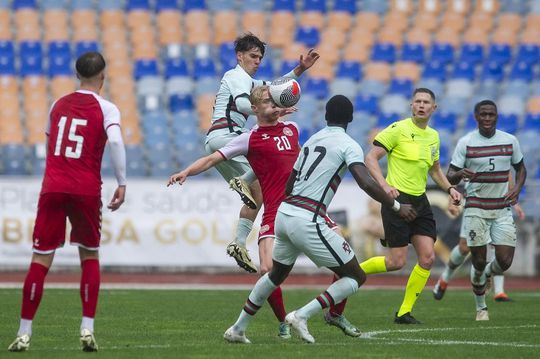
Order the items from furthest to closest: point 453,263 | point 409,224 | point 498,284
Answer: point 498,284, point 453,263, point 409,224

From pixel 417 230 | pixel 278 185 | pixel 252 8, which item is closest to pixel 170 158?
pixel 252 8

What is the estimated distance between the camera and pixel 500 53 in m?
26.5

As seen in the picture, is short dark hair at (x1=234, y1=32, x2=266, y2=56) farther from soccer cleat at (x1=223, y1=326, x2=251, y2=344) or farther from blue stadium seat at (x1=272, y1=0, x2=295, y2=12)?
blue stadium seat at (x1=272, y1=0, x2=295, y2=12)

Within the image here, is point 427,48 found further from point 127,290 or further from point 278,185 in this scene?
point 278,185

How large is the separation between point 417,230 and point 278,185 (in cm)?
275

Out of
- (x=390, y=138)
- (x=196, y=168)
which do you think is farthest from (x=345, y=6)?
(x=196, y=168)

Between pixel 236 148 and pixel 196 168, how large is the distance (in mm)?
613

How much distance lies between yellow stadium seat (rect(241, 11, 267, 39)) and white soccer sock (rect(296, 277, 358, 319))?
18.2 meters

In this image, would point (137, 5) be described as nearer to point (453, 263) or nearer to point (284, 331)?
point (453, 263)

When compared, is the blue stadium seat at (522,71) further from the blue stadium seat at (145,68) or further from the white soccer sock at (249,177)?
the white soccer sock at (249,177)

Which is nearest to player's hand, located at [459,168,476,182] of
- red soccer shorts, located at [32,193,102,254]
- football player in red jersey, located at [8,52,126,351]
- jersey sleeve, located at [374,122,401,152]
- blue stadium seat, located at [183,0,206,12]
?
jersey sleeve, located at [374,122,401,152]

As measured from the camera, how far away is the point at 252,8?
27.3 metres

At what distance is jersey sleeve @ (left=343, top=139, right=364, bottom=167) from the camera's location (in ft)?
28.2

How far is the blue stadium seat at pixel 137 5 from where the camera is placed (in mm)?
26994
